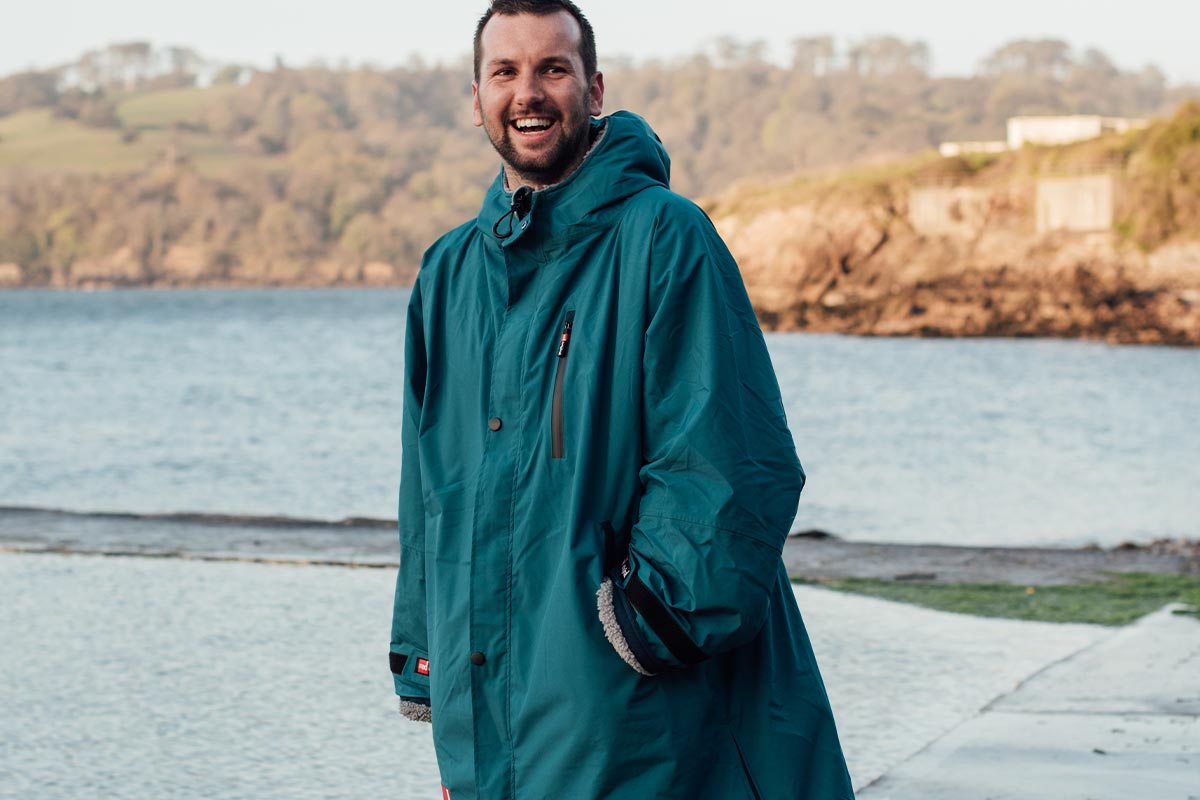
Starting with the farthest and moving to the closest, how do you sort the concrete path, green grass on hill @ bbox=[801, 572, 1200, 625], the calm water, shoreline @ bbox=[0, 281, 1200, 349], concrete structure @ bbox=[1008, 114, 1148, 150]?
concrete structure @ bbox=[1008, 114, 1148, 150]
shoreline @ bbox=[0, 281, 1200, 349]
the calm water
green grass on hill @ bbox=[801, 572, 1200, 625]
the concrete path

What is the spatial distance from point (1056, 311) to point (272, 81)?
141449mm

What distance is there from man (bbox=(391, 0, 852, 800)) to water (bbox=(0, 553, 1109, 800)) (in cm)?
242

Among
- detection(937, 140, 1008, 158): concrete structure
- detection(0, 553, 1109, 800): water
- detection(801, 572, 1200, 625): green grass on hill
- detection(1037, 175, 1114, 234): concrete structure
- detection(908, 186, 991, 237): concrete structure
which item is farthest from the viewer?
detection(937, 140, 1008, 158): concrete structure

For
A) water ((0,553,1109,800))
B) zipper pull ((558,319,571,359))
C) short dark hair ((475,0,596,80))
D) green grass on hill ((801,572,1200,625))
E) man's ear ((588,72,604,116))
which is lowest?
green grass on hill ((801,572,1200,625))

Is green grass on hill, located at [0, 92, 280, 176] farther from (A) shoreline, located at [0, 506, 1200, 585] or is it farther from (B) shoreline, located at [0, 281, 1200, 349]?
(A) shoreline, located at [0, 506, 1200, 585]

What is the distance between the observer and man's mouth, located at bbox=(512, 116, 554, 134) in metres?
2.35

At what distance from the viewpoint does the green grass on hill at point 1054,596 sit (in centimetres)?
760

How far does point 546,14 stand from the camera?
236 cm

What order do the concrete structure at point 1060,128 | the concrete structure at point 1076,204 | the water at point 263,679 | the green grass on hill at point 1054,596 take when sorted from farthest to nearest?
the concrete structure at point 1060,128 → the concrete structure at point 1076,204 → the green grass on hill at point 1054,596 → the water at point 263,679

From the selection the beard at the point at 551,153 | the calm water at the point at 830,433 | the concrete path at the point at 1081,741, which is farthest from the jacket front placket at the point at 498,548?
the calm water at the point at 830,433

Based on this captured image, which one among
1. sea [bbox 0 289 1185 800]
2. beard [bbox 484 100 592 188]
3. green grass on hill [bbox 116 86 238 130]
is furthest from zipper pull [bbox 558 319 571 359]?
green grass on hill [bbox 116 86 238 130]

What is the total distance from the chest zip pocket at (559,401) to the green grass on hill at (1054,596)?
5.78m

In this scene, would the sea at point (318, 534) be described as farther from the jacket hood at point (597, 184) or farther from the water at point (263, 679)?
the jacket hood at point (597, 184)

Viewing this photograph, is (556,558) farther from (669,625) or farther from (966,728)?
(966,728)
